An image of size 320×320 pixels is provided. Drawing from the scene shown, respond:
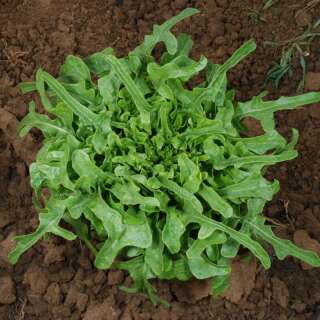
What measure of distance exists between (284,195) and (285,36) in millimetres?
619

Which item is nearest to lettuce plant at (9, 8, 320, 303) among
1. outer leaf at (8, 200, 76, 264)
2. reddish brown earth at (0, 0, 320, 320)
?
outer leaf at (8, 200, 76, 264)

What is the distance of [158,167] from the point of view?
1597 millimetres

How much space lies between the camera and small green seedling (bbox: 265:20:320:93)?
2197 millimetres

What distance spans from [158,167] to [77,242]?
57cm

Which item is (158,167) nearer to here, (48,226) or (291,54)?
(48,226)

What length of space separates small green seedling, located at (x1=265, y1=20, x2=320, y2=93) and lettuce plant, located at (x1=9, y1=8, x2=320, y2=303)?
1.65ft

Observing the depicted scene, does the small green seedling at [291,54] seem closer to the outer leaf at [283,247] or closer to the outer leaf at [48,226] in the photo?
the outer leaf at [283,247]

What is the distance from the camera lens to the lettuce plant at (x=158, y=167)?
159 centimetres

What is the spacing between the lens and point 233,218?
170 cm

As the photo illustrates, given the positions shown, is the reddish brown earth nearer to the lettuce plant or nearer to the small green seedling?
the small green seedling

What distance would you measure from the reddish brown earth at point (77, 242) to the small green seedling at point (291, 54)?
0.03m

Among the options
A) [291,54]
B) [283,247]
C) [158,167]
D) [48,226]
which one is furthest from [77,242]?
[291,54]

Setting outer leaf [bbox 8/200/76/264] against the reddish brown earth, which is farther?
the reddish brown earth

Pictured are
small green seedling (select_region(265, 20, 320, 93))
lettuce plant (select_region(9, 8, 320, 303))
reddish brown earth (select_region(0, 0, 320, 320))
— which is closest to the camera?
lettuce plant (select_region(9, 8, 320, 303))
